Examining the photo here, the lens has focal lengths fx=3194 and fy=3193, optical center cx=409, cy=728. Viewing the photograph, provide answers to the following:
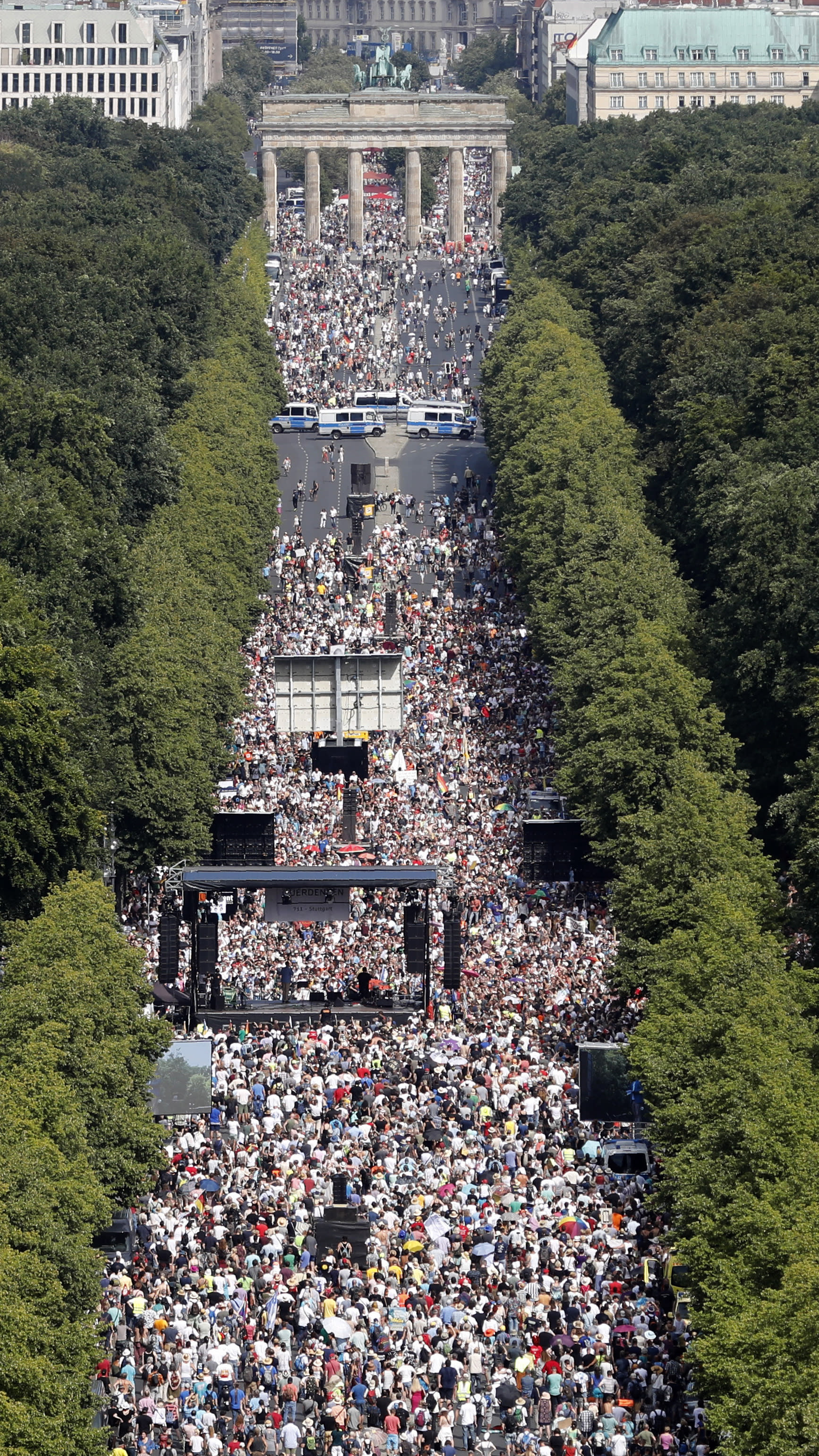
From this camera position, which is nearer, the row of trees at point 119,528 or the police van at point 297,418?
the row of trees at point 119,528

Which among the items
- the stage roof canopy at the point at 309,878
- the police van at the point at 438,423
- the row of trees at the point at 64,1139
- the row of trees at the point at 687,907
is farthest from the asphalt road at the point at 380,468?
the row of trees at the point at 64,1139

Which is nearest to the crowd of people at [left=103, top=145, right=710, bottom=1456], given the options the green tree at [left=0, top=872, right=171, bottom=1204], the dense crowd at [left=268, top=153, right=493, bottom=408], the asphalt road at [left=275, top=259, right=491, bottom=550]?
the green tree at [left=0, top=872, right=171, bottom=1204]

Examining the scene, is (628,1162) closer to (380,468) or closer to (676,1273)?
(676,1273)

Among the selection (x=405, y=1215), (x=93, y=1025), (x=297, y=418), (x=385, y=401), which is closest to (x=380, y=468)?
(x=297, y=418)

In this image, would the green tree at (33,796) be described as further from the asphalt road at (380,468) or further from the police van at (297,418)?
the police van at (297,418)

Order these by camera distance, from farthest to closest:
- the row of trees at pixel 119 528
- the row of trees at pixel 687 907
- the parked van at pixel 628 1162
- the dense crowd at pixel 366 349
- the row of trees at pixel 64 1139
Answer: the dense crowd at pixel 366 349
the row of trees at pixel 119 528
the parked van at pixel 628 1162
the row of trees at pixel 687 907
the row of trees at pixel 64 1139

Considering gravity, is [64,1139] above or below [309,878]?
below
